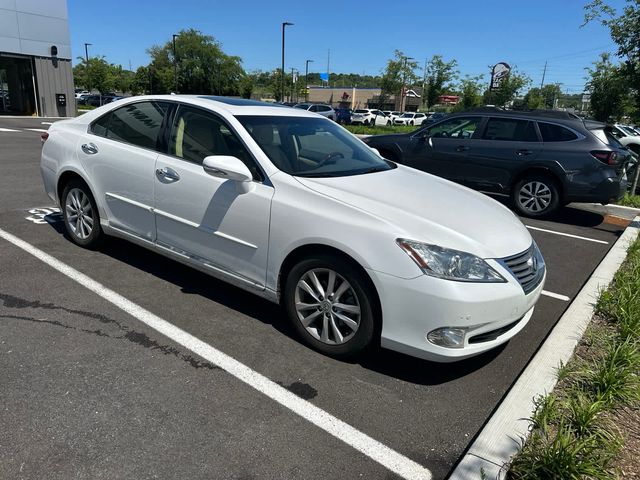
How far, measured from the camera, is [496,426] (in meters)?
2.60

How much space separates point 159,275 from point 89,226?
39.1 inches

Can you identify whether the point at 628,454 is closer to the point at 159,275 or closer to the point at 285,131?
the point at 285,131

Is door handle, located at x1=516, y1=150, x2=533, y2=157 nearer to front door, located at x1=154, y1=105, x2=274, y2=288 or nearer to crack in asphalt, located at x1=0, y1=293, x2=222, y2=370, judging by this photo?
front door, located at x1=154, y1=105, x2=274, y2=288

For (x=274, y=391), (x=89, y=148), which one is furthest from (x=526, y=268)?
(x=89, y=148)

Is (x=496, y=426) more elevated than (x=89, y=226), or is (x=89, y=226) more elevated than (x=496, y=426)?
(x=89, y=226)

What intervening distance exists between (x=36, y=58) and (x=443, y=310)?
28090 mm

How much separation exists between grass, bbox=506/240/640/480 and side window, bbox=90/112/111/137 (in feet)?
14.0

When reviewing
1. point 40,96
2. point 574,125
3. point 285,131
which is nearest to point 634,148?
point 574,125

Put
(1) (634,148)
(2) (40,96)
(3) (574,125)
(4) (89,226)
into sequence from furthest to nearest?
(2) (40,96) < (1) (634,148) < (3) (574,125) < (4) (89,226)

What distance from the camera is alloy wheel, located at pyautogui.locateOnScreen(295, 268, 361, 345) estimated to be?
3168 millimetres

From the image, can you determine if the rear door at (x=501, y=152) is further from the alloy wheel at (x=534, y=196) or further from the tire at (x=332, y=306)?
the tire at (x=332, y=306)

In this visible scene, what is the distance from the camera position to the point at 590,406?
2.58 m

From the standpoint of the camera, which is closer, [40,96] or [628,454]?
[628,454]

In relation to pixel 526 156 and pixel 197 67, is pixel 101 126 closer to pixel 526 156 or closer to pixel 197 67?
pixel 526 156
